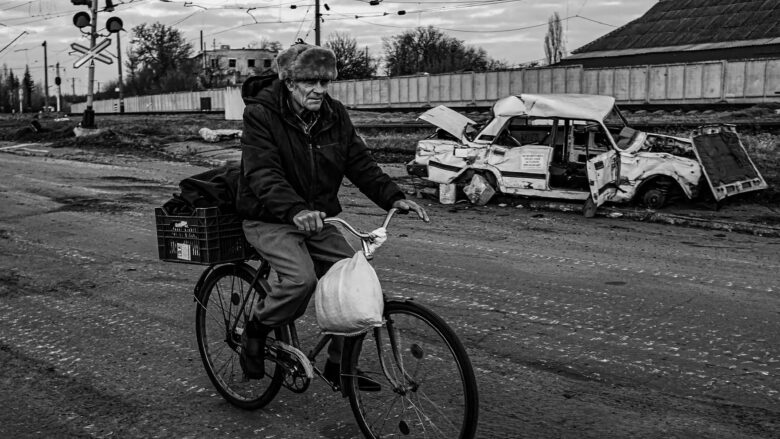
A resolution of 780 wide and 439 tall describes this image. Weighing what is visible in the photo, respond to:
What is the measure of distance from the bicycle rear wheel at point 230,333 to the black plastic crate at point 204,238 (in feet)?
0.51

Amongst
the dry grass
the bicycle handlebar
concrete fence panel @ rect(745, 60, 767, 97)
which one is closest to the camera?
the bicycle handlebar

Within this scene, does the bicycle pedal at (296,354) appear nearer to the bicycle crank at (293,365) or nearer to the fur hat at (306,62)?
the bicycle crank at (293,365)

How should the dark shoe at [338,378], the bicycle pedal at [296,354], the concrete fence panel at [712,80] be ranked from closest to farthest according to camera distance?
1. the dark shoe at [338,378]
2. the bicycle pedal at [296,354]
3. the concrete fence panel at [712,80]

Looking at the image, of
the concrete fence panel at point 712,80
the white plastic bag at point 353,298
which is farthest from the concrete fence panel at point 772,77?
the white plastic bag at point 353,298

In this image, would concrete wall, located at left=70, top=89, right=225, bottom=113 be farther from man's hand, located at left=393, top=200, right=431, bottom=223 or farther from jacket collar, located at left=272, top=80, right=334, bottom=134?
man's hand, located at left=393, top=200, right=431, bottom=223

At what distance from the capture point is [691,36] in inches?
1989

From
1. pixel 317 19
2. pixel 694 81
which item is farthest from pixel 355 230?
pixel 317 19

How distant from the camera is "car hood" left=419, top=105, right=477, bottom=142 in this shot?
14547mm

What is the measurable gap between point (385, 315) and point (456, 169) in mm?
10429

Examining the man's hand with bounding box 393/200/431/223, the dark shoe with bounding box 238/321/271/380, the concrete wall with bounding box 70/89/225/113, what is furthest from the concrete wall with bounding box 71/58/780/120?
the dark shoe with bounding box 238/321/271/380

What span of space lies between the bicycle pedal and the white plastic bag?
1.62 ft

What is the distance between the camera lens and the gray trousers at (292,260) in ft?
12.6

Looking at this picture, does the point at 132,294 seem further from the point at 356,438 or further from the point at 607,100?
the point at 607,100

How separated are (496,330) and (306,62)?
9.55ft
